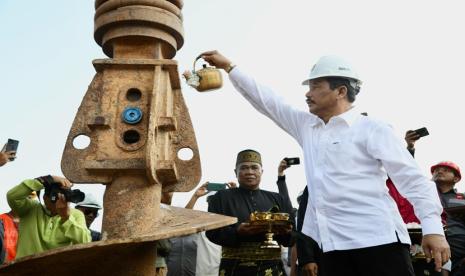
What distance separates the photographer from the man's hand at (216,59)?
350cm

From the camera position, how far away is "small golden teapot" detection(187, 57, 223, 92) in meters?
3.29

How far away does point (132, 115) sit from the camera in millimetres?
2893

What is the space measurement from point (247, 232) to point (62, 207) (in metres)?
1.56

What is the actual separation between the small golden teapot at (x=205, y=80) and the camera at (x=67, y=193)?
4.13ft

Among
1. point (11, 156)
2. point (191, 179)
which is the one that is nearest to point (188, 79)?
point (191, 179)

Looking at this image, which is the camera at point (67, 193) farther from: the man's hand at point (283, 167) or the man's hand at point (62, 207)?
the man's hand at point (283, 167)

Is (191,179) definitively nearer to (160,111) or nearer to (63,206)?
(160,111)

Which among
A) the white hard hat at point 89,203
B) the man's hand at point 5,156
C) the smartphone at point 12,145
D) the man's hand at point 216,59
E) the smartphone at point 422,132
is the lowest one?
the white hard hat at point 89,203

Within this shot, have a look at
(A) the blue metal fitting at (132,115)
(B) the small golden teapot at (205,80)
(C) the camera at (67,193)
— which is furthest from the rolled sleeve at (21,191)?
(B) the small golden teapot at (205,80)

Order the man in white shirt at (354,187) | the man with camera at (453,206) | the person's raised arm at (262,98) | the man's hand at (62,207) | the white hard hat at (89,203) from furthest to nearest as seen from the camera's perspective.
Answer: the white hard hat at (89,203)
the man with camera at (453,206)
the man's hand at (62,207)
the person's raised arm at (262,98)
the man in white shirt at (354,187)

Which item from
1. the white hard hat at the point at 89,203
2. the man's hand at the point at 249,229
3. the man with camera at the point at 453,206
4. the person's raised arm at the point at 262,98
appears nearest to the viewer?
the person's raised arm at the point at 262,98

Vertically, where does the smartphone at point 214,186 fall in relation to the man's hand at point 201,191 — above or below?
above

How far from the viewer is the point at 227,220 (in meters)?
2.69

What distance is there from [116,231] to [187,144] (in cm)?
76
